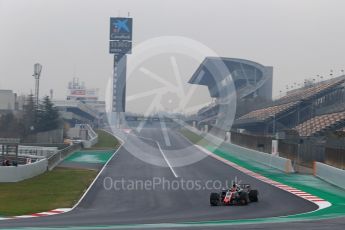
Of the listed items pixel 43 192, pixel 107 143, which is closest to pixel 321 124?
pixel 107 143

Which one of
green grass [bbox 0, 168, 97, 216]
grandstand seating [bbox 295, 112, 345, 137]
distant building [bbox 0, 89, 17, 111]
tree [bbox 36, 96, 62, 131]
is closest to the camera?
green grass [bbox 0, 168, 97, 216]

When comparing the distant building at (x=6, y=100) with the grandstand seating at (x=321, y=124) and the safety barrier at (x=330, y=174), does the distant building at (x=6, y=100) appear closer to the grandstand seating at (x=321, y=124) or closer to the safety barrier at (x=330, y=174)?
the grandstand seating at (x=321, y=124)

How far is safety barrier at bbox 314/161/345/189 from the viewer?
34741mm

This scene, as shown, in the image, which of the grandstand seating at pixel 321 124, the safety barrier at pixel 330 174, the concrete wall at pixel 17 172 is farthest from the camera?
the grandstand seating at pixel 321 124

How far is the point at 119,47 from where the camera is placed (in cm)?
16038

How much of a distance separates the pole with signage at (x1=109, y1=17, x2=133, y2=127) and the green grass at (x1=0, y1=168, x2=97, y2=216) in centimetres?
11889

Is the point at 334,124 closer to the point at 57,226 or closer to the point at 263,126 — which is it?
the point at 263,126

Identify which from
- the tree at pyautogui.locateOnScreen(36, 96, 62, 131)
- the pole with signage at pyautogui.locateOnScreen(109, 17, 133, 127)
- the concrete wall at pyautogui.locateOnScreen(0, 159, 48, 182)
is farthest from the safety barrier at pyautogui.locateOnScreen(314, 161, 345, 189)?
the pole with signage at pyautogui.locateOnScreen(109, 17, 133, 127)

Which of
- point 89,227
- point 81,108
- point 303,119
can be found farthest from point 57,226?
point 81,108

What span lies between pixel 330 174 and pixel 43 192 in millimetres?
16450

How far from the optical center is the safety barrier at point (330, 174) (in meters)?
34.7

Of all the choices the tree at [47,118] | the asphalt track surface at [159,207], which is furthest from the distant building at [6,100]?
the asphalt track surface at [159,207]

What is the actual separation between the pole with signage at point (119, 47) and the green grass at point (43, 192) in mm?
118890

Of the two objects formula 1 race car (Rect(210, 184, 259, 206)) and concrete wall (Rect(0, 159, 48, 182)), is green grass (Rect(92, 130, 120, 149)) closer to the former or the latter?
concrete wall (Rect(0, 159, 48, 182))
